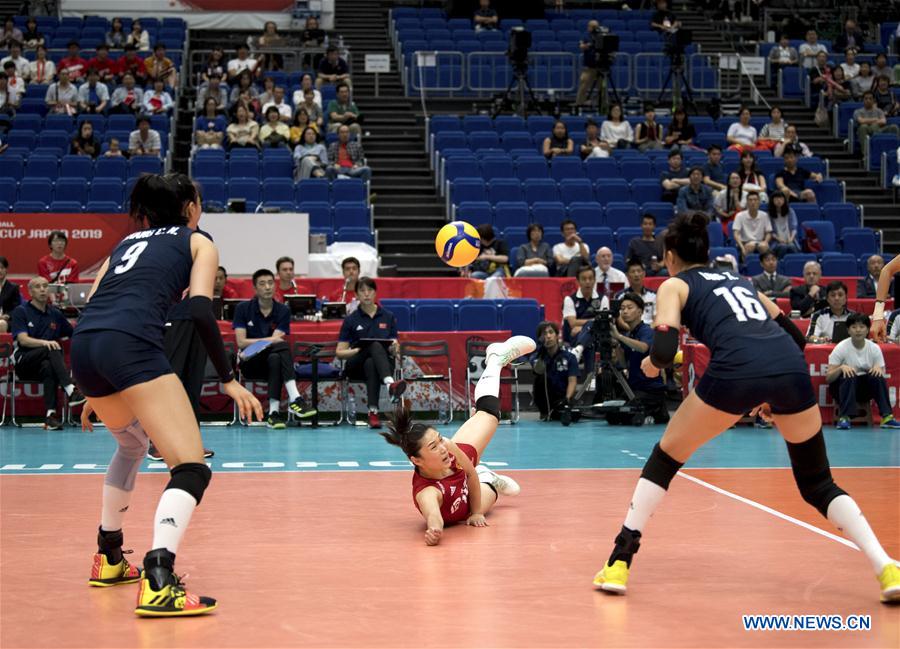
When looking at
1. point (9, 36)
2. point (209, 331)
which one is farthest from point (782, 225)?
point (9, 36)

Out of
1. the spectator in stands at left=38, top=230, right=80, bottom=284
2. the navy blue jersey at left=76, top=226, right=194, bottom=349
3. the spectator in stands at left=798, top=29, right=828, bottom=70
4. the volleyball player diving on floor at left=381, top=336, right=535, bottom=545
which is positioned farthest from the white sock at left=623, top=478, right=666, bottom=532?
the spectator in stands at left=798, top=29, right=828, bottom=70

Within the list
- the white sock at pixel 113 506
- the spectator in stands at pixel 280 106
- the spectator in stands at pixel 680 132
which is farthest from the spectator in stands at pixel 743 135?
the white sock at pixel 113 506

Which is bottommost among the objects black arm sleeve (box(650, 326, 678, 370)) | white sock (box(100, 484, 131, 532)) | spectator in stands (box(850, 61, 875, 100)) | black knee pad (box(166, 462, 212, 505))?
white sock (box(100, 484, 131, 532))

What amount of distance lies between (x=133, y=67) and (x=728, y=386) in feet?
65.2

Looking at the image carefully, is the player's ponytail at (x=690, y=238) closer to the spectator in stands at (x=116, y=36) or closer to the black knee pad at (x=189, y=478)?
the black knee pad at (x=189, y=478)

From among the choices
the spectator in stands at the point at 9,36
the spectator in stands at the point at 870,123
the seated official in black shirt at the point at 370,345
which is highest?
the spectator in stands at the point at 9,36

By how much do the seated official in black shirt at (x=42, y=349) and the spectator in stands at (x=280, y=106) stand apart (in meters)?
8.49

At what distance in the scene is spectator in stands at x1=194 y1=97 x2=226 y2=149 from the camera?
2084 centimetres

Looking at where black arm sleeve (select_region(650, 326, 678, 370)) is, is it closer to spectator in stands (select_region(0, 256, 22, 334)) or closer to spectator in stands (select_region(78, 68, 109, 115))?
spectator in stands (select_region(0, 256, 22, 334))

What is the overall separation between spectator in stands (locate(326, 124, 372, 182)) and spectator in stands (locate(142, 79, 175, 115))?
373 centimetres

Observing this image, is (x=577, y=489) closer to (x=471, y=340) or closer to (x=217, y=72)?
(x=471, y=340)

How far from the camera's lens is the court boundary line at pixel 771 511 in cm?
713

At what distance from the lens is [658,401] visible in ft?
46.4

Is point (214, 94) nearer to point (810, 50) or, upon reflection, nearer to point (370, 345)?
point (370, 345)
